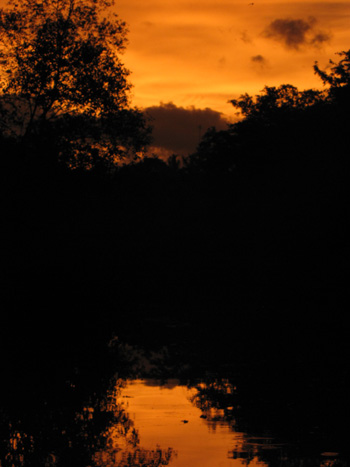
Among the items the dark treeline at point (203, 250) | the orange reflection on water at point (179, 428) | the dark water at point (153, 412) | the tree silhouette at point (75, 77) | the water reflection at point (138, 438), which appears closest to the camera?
the water reflection at point (138, 438)

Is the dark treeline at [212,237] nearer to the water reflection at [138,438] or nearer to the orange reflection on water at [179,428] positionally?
the water reflection at [138,438]

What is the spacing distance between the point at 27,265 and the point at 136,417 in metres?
4.92

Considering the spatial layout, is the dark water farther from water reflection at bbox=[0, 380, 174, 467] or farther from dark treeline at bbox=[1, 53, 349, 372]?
dark treeline at bbox=[1, 53, 349, 372]

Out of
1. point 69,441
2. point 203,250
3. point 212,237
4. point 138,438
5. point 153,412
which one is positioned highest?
point 212,237

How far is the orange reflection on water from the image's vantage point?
51.9 ft

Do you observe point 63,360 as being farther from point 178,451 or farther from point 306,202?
point 306,202

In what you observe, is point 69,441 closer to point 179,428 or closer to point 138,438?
point 138,438

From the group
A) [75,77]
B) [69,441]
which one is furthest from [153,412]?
[75,77]

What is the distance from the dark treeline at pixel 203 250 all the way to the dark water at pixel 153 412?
0.18 metres

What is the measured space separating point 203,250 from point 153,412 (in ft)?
181

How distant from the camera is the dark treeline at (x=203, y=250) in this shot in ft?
57.1

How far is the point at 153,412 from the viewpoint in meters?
20.6

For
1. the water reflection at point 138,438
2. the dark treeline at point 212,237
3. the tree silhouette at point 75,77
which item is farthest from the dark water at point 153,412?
the tree silhouette at point 75,77

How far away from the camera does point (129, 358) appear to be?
31.1 m
